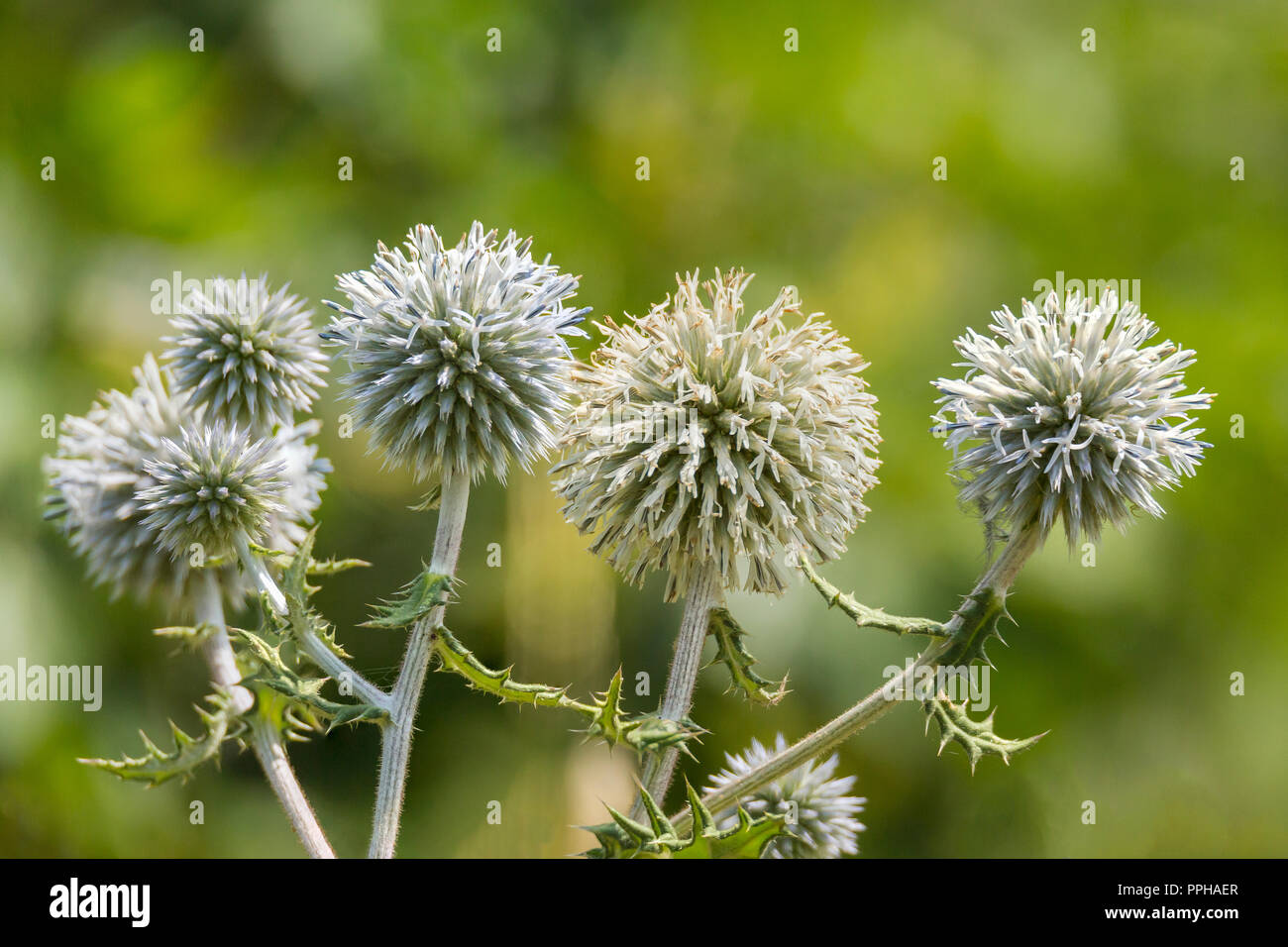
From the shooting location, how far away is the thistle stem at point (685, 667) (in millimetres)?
2081

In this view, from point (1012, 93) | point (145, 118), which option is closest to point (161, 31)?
point (145, 118)

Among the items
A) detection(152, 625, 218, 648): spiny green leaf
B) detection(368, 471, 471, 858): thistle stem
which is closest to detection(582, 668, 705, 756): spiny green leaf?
detection(368, 471, 471, 858): thistle stem

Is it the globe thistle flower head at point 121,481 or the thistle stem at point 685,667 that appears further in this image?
the globe thistle flower head at point 121,481

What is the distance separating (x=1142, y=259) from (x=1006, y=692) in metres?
3.47

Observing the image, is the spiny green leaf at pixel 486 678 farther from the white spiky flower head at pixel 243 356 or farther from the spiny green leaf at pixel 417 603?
the white spiky flower head at pixel 243 356

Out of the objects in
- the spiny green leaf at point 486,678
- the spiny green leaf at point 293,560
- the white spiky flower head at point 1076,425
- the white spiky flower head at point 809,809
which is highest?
the white spiky flower head at point 1076,425

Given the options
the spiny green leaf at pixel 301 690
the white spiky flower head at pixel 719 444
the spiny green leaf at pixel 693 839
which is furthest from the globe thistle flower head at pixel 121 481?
the spiny green leaf at pixel 693 839

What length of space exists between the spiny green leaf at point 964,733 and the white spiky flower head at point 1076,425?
16.3 inches

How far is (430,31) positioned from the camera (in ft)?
26.5

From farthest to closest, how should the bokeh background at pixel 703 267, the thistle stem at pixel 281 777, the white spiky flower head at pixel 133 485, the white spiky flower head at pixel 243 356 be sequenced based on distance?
1. the bokeh background at pixel 703 267
2. the white spiky flower head at pixel 133 485
3. the white spiky flower head at pixel 243 356
4. the thistle stem at pixel 281 777

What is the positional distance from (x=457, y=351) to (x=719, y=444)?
2.01 ft

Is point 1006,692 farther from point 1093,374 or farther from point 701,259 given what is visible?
point 1093,374

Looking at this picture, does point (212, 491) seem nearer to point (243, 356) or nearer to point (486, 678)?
point (243, 356)

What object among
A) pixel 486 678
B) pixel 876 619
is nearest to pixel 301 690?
pixel 486 678
